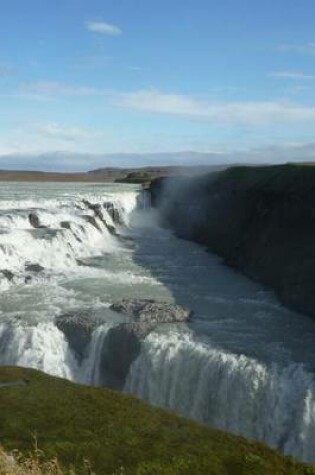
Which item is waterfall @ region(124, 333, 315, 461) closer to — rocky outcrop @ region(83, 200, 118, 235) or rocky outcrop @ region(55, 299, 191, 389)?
rocky outcrop @ region(55, 299, 191, 389)

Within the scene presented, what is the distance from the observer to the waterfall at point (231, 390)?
21203mm

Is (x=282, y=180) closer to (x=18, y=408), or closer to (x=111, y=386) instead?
(x=111, y=386)

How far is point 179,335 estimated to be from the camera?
2606 cm

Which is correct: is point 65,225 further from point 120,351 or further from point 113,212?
point 120,351

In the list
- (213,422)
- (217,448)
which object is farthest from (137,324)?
(217,448)

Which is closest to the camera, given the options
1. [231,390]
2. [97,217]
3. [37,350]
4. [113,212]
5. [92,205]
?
[231,390]

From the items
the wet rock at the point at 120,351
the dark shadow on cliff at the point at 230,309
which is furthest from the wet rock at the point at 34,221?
the wet rock at the point at 120,351

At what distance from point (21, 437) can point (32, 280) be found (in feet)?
74.0

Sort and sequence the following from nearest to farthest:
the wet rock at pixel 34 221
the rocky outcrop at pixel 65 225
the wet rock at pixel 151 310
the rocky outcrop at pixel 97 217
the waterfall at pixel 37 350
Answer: the waterfall at pixel 37 350
the wet rock at pixel 151 310
the wet rock at pixel 34 221
the rocky outcrop at pixel 65 225
the rocky outcrop at pixel 97 217

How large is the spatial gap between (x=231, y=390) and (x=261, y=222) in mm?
24322

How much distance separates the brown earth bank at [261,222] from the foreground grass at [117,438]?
1863 centimetres

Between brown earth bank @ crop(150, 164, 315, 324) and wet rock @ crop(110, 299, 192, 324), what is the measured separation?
7156mm

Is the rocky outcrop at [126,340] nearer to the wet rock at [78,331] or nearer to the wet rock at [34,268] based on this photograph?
the wet rock at [78,331]

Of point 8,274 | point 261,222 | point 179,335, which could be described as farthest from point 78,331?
point 261,222
